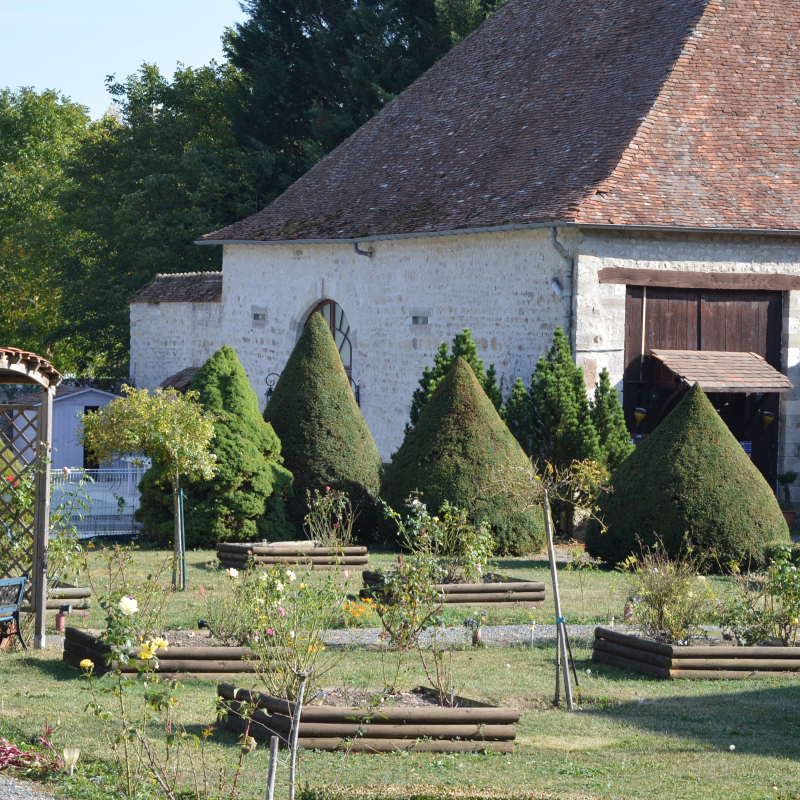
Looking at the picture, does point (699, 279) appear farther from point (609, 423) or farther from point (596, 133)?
point (596, 133)

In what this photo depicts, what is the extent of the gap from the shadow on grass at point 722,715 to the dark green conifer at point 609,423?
7953 millimetres

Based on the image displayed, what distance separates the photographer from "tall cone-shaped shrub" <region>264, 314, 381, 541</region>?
1691cm

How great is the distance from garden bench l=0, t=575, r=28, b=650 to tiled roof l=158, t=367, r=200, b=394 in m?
16.6

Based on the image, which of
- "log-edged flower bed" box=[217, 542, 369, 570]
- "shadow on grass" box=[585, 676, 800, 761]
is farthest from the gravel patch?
"log-edged flower bed" box=[217, 542, 369, 570]

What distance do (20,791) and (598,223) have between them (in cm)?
1229

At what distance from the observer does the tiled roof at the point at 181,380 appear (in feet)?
86.7

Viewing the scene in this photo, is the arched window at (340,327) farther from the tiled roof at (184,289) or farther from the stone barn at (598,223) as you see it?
the tiled roof at (184,289)

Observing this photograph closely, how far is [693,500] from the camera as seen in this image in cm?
1376

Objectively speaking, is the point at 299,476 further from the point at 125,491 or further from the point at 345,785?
the point at 345,785

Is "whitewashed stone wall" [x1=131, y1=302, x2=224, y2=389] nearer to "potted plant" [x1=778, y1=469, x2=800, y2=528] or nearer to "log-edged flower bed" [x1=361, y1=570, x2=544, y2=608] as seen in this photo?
"potted plant" [x1=778, y1=469, x2=800, y2=528]

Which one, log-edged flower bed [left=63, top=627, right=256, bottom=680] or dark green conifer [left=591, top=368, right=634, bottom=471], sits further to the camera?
dark green conifer [left=591, top=368, right=634, bottom=471]

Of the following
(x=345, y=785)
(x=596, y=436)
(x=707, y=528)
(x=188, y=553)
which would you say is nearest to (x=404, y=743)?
(x=345, y=785)

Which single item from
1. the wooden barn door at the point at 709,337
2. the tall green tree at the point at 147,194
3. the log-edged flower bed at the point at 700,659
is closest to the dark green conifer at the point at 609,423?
the wooden barn door at the point at 709,337

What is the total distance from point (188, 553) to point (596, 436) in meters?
5.78
